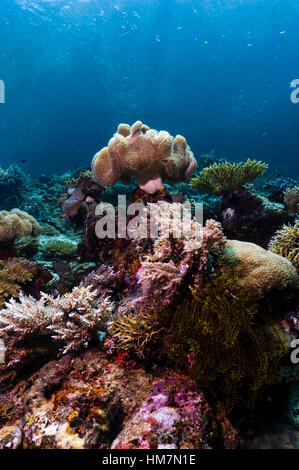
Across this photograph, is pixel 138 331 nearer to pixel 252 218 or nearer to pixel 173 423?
pixel 173 423

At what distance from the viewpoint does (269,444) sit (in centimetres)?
250

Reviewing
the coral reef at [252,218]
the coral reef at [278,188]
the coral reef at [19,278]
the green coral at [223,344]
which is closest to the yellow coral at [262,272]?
the green coral at [223,344]

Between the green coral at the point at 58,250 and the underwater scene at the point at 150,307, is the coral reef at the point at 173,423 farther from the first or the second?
the green coral at the point at 58,250

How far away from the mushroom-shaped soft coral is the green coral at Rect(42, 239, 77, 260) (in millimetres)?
2121

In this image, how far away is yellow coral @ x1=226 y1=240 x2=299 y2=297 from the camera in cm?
254

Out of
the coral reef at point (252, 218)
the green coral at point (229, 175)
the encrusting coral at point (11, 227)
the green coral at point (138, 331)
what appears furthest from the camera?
the green coral at point (229, 175)

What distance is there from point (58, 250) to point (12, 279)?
1.92 meters

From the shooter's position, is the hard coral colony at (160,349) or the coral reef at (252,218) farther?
the coral reef at (252,218)

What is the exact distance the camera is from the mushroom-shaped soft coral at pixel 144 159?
4.23 metres

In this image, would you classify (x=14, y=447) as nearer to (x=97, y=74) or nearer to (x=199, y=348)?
(x=199, y=348)

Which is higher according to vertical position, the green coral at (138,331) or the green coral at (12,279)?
the green coral at (12,279)

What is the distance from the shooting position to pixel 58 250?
568 cm

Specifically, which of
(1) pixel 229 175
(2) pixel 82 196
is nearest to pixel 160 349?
(1) pixel 229 175

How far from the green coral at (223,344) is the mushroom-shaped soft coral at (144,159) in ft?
9.39
